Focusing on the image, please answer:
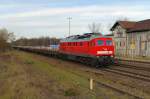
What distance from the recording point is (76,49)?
31609 millimetres

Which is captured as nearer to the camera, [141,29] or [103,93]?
[103,93]

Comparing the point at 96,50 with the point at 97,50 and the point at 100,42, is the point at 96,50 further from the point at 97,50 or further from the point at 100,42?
the point at 100,42

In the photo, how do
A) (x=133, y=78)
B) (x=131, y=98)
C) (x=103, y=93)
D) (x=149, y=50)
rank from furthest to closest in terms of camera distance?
(x=149, y=50)
(x=133, y=78)
(x=103, y=93)
(x=131, y=98)

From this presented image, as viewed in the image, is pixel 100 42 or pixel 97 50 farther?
pixel 100 42

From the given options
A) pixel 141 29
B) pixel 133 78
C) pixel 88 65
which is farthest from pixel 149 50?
pixel 133 78

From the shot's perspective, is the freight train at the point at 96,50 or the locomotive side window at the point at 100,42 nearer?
the freight train at the point at 96,50

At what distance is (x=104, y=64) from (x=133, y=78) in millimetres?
8230

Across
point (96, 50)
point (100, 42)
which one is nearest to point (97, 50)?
point (96, 50)

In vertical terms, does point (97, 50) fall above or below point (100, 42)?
below

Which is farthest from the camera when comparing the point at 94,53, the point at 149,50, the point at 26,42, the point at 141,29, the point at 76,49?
the point at 26,42

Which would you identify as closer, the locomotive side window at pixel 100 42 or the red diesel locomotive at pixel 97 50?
the red diesel locomotive at pixel 97 50

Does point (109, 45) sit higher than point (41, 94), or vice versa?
point (109, 45)

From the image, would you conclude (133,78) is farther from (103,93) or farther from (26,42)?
(26,42)

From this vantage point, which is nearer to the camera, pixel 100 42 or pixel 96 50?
pixel 96 50
